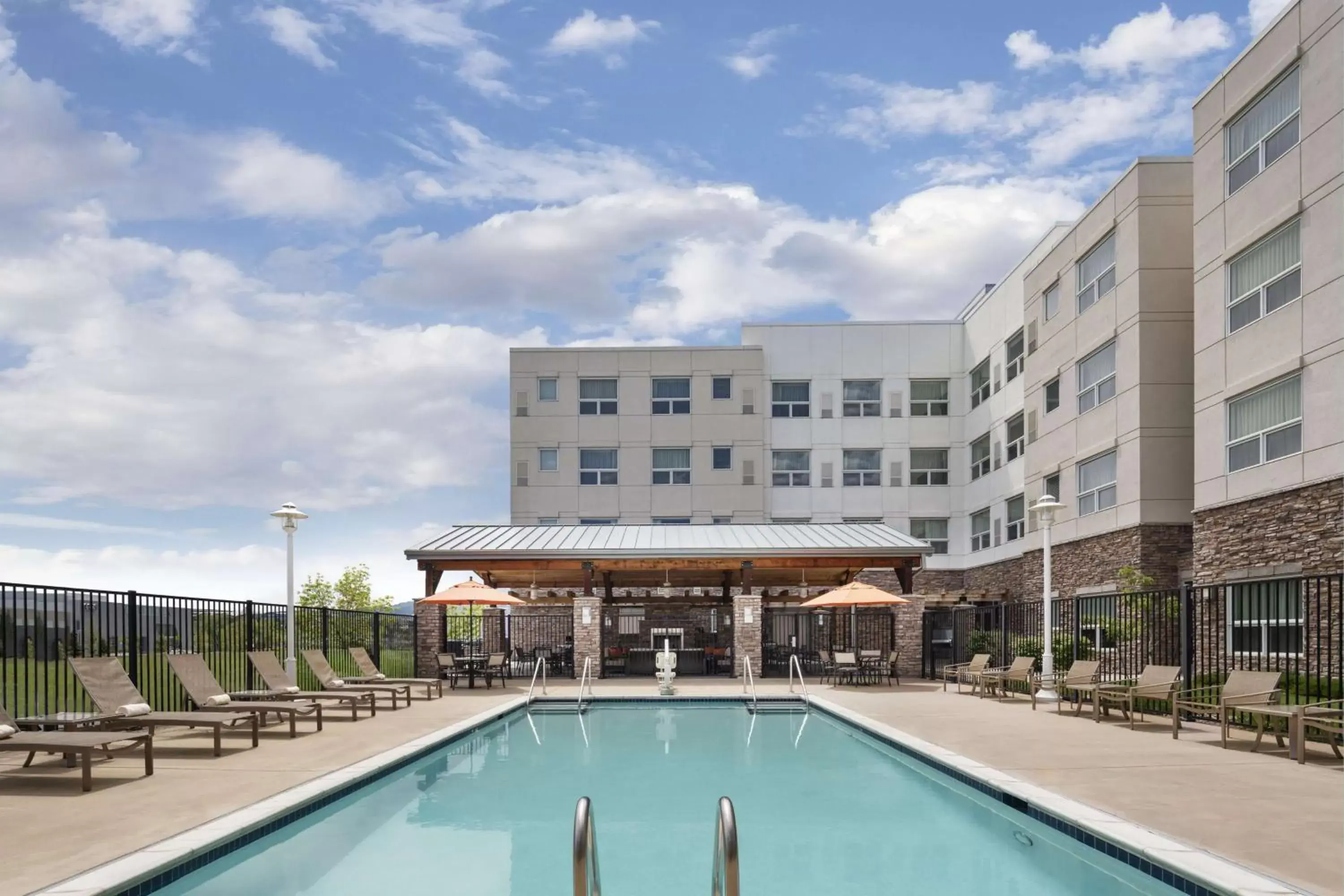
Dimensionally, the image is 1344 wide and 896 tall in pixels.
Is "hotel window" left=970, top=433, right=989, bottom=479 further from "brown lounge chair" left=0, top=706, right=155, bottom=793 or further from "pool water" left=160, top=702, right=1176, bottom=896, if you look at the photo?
"brown lounge chair" left=0, top=706, right=155, bottom=793

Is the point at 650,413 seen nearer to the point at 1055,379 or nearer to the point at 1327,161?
the point at 1055,379

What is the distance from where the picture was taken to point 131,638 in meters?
13.4

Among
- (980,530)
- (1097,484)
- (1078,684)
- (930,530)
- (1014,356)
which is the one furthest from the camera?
(930,530)

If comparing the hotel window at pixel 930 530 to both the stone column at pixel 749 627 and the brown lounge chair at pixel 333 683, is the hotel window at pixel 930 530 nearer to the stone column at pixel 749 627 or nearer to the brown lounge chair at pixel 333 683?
the stone column at pixel 749 627

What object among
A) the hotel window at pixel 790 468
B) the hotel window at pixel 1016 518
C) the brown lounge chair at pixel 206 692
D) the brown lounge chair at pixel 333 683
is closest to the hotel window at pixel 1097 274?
the hotel window at pixel 1016 518

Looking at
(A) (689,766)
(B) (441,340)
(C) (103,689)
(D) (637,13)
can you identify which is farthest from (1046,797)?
(B) (441,340)

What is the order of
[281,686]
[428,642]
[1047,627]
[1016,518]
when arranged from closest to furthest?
[281,686] → [1047,627] → [428,642] → [1016,518]

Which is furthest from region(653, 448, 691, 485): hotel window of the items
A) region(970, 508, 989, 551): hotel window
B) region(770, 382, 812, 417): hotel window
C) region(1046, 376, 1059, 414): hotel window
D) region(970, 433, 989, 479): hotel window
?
region(1046, 376, 1059, 414): hotel window

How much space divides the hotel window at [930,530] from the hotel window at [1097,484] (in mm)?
12171

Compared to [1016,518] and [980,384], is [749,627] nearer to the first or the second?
[1016,518]

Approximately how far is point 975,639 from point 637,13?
50.5 ft

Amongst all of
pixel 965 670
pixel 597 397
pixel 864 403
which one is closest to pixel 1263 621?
pixel 965 670

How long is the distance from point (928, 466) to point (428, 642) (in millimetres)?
22744

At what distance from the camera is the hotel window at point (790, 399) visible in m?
41.2
